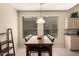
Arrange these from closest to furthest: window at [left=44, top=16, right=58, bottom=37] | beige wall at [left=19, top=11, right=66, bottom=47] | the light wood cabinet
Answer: the light wood cabinet, beige wall at [left=19, top=11, right=66, bottom=47], window at [left=44, top=16, right=58, bottom=37]

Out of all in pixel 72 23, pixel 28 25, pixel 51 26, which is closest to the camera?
pixel 72 23

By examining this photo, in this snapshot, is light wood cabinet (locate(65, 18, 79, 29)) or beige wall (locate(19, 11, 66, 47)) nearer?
light wood cabinet (locate(65, 18, 79, 29))

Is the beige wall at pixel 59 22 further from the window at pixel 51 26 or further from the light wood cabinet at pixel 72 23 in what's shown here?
the light wood cabinet at pixel 72 23

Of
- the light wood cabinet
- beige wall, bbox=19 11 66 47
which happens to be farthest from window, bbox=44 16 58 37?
the light wood cabinet

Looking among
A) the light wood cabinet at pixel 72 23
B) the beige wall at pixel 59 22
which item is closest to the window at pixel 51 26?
the beige wall at pixel 59 22

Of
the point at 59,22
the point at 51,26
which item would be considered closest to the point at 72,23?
the point at 59,22

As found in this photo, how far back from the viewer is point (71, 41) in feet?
18.3

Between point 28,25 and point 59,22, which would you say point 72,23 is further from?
point 28,25

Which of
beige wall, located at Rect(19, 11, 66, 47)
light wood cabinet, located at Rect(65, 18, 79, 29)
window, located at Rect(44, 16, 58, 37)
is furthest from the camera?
window, located at Rect(44, 16, 58, 37)

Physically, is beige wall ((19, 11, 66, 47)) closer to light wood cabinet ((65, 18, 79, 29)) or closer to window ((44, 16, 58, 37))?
window ((44, 16, 58, 37))

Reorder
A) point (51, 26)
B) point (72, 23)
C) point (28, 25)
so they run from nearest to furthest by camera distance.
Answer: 1. point (72, 23)
2. point (28, 25)
3. point (51, 26)

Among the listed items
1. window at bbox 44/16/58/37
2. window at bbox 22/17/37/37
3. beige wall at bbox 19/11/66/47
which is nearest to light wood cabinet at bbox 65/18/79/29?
beige wall at bbox 19/11/66/47

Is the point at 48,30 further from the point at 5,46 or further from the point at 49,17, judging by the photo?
the point at 5,46

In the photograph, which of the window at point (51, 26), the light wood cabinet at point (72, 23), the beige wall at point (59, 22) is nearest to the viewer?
the light wood cabinet at point (72, 23)
